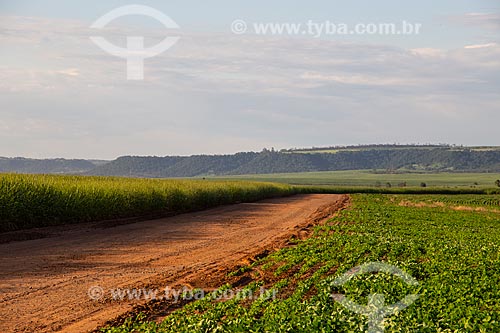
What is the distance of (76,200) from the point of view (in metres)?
28.0

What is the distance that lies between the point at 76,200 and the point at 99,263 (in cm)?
1112

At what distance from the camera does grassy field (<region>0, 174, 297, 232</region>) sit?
24.0 meters

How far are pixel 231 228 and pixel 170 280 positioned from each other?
14.9m

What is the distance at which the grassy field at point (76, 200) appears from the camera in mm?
23969

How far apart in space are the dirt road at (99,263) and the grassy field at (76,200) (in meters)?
1.06

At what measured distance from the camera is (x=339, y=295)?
12633 millimetres
